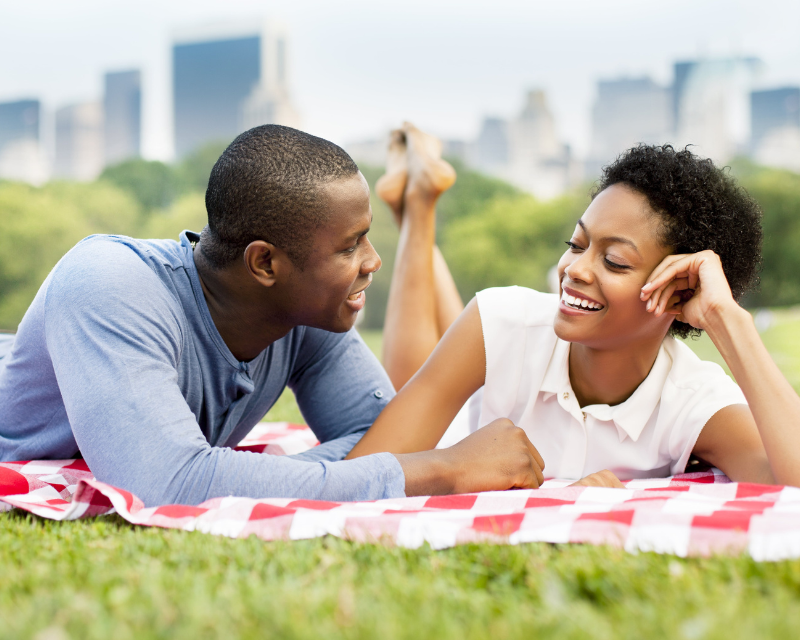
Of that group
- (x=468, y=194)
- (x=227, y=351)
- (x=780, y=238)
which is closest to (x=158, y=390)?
(x=227, y=351)

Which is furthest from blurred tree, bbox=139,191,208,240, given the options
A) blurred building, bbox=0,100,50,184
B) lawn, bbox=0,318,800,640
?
lawn, bbox=0,318,800,640

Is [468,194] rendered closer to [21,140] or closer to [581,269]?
[21,140]

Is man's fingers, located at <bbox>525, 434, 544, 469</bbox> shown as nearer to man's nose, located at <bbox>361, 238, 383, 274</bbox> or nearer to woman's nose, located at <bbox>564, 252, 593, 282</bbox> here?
woman's nose, located at <bbox>564, 252, 593, 282</bbox>

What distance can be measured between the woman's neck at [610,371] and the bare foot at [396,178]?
1.80 metres

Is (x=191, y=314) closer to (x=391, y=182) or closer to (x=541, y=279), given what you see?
(x=391, y=182)

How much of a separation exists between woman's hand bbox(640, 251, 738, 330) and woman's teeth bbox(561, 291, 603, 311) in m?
0.17

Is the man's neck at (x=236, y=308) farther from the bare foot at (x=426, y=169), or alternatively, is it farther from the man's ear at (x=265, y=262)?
the bare foot at (x=426, y=169)

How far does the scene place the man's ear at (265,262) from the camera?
254cm

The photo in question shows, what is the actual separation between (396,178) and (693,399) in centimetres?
229

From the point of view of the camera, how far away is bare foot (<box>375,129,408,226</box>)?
4.46 m

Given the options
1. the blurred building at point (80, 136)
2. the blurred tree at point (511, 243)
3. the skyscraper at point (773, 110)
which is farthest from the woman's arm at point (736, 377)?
the skyscraper at point (773, 110)

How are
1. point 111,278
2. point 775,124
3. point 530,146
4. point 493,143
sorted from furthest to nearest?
point 530,146, point 493,143, point 775,124, point 111,278

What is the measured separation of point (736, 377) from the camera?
2.58 m

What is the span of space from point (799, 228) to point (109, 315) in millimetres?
51075
